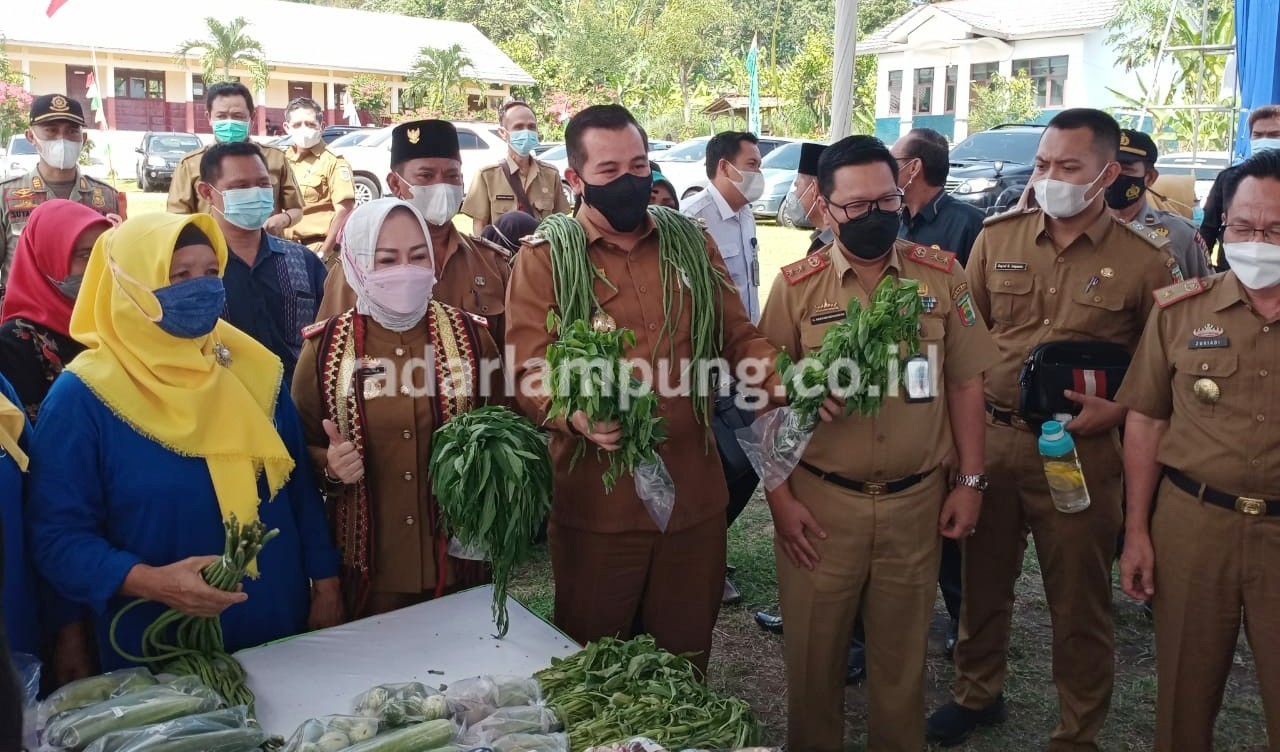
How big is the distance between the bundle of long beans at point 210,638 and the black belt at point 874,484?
1690mm

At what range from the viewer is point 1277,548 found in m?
2.95

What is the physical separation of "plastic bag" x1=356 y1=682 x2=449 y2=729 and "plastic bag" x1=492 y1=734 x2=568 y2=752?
0.58 feet

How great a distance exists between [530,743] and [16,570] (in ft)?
4.53

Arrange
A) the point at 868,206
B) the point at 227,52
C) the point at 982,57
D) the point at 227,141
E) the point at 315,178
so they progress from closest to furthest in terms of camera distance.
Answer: the point at 868,206, the point at 227,141, the point at 315,178, the point at 227,52, the point at 982,57

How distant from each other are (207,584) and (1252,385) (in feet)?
9.66

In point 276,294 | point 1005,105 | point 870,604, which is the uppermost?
point 1005,105

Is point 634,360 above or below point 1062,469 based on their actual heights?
above

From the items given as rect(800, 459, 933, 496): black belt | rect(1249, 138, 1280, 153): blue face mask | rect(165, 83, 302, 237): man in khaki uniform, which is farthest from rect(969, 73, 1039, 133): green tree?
rect(800, 459, 933, 496): black belt

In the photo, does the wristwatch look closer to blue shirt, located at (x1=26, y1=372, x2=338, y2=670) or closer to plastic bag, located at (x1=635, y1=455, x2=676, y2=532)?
plastic bag, located at (x1=635, y1=455, x2=676, y2=532)

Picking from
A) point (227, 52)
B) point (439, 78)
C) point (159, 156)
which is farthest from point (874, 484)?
point (439, 78)

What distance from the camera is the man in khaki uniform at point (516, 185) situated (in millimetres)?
7332

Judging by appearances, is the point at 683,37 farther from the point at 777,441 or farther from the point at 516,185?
the point at 777,441

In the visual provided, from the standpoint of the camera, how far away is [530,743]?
88.7 inches

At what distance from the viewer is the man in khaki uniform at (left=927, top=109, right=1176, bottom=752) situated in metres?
3.63
